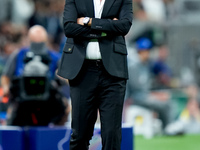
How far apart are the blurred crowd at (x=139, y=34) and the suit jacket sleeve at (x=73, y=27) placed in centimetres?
762

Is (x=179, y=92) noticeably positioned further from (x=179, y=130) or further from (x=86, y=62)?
(x=86, y=62)

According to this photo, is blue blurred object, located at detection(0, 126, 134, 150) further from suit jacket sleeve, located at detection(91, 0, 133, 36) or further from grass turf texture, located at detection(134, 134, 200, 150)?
grass turf texture, located at detection(134, 134, 200, 150)

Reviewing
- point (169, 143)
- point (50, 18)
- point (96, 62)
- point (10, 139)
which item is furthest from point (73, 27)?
point (50, 18)

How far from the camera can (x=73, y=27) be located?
6.26 m

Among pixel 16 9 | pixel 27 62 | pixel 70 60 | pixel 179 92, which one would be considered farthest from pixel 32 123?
pixel 16 9

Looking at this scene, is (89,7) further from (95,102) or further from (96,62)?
(95,102)

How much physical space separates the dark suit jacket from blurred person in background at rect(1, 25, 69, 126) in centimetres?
278

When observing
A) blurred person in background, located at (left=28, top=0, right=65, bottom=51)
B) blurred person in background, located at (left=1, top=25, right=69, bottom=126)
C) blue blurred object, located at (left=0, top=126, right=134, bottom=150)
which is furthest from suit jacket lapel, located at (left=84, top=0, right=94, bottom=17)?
blurred person in background, located at (left=28, top=0, right=65, bottom=51)

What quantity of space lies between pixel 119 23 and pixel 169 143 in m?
6.52

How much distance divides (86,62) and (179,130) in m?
7.92

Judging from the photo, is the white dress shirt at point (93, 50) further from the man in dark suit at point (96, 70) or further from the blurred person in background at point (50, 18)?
the blurred person in background at point (50, 18)

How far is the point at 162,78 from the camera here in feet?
52.3

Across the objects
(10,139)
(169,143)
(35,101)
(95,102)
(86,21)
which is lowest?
(169,143)

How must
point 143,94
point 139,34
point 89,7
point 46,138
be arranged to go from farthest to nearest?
point 139,34 < point 143,94 < point 46,138 < point 89,7
